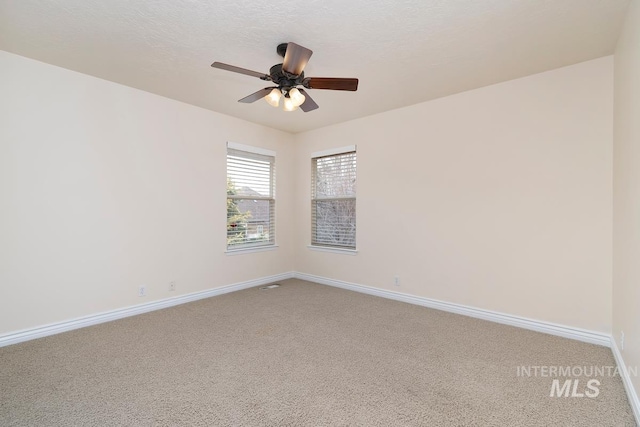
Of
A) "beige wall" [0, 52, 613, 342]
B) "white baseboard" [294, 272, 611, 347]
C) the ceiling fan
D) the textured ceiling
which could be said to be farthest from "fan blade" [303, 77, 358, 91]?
"white baseboard" [294, 272, 611, 347]

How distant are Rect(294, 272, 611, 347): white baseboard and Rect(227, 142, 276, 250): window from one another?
1530 millimetres

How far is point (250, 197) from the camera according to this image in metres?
4.66

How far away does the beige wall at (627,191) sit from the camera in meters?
1.82

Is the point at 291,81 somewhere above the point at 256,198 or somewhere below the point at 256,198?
above

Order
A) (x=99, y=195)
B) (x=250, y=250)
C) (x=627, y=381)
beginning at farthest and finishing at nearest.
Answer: (x=250, y=250)
(x=99, y=195)
(x=627, y=381)

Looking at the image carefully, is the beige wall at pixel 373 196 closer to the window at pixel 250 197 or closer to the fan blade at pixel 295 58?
the window at pixel 250 197

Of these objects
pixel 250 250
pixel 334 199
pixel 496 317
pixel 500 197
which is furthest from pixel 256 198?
pixel 496 317

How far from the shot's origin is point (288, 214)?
5.25m

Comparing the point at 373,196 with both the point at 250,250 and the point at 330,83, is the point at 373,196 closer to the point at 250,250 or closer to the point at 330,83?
the point at 250,250

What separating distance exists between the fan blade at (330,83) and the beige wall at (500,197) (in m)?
1.74

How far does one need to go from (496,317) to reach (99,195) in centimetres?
448

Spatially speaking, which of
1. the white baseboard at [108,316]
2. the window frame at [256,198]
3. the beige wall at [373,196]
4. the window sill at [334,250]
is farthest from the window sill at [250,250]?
the window sill at [334,250]

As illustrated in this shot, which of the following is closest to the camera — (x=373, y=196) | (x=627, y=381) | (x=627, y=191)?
(x=627, y=381)

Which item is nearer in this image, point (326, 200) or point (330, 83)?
point (330, 83)
